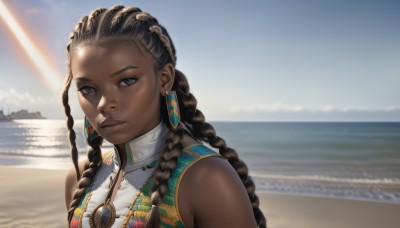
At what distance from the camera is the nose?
1.42 m

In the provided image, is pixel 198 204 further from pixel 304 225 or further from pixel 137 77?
pixel 304 225

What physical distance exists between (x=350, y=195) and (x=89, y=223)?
1016 cm

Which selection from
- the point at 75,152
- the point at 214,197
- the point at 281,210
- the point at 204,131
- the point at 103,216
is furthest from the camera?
the point at 281,210

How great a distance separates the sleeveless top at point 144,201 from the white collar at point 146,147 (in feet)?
0.14

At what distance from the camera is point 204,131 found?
1668 millimetres

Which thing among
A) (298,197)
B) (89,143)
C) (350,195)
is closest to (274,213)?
(298,197)

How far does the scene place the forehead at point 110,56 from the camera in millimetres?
1405

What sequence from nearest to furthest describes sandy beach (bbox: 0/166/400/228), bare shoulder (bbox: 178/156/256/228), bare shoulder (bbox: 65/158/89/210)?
bare shoulder (bbox: 178/156/256/228) → bare shoulder (bbox: 65/158/89/210) → sandy beach (bbox: 0/166/400/228)

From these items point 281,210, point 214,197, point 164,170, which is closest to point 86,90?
point 164,170

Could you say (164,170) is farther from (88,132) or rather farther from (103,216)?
(88,132)

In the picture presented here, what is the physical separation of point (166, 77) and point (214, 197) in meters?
0.51

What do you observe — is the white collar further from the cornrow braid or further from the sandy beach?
the sandy beach

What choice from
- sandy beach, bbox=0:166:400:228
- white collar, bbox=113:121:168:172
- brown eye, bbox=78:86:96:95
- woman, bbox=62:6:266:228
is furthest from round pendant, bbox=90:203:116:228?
sandy beach, bbox=0:166:400:228

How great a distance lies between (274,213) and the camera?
780 cm
